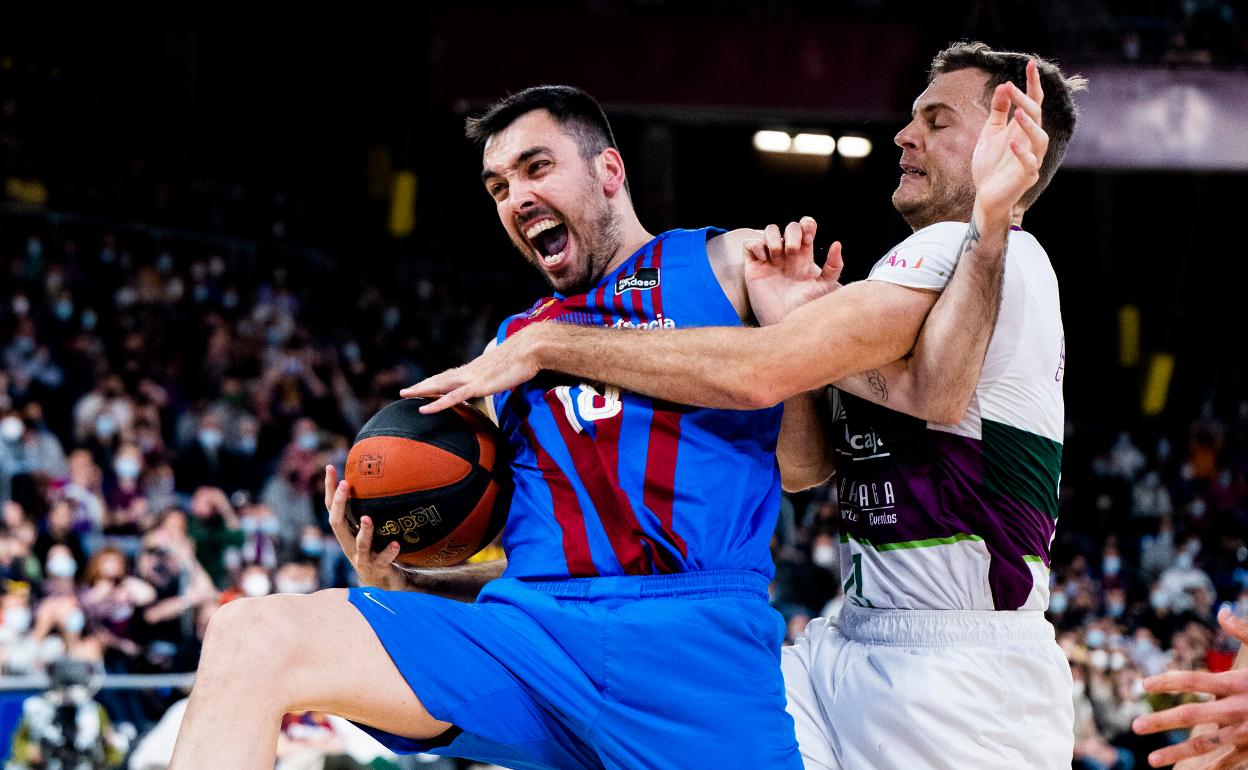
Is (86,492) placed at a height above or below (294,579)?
above

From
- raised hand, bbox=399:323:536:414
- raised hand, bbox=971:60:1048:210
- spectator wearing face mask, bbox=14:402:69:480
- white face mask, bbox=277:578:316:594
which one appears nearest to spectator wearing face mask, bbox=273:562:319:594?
white face mask, bbox=277:578:316:594

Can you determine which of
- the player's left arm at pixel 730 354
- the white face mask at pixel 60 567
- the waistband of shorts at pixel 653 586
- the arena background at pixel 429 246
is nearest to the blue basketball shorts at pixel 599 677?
the waistband of shorts at pixel 653 586

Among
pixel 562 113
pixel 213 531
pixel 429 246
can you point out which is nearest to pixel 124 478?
pixel 213 531

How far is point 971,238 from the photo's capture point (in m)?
3.16

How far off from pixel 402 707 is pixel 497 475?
2.58ft

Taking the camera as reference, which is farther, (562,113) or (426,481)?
(562,113)

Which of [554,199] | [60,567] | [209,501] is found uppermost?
[554,199]

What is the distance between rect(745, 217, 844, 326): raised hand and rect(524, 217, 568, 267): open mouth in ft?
1.72

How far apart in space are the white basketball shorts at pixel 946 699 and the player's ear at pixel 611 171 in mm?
1319

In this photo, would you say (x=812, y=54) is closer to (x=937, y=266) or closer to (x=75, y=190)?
(x=75, y=190)

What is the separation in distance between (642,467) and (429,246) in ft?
66.1

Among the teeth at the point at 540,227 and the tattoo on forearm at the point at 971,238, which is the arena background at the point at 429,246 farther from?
the tattoo on forearm at the point at 971,238

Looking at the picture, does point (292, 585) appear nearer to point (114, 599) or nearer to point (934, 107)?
point (114, 599)

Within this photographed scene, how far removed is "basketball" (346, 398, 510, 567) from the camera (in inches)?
132
